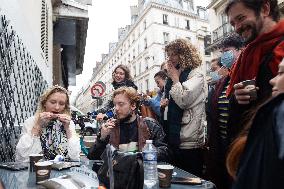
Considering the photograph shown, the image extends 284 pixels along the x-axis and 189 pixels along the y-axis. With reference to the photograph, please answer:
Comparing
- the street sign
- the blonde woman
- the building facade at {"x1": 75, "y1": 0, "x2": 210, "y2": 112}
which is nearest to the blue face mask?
the blonde woman

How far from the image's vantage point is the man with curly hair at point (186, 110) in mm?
3123

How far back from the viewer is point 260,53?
2070 mm

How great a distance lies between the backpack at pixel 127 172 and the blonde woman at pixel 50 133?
135 centimetres

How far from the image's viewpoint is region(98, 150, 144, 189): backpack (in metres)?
1.66

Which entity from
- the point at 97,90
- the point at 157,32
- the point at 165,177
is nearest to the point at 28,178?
the point at 165,177

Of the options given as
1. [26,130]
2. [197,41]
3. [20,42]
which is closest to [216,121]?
[26,130]

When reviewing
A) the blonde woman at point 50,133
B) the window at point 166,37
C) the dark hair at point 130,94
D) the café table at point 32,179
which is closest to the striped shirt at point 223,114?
the café table at point 32,179

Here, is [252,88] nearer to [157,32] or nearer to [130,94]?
[130,94]

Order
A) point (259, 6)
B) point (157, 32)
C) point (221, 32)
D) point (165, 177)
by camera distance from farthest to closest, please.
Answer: point (157, 32)
point (221, 32)
point (259, 6)
point (165, 177)

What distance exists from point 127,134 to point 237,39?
1526 millimetres

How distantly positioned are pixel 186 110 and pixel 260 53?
126cm

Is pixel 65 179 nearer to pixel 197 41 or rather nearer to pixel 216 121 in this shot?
pixel 216 121

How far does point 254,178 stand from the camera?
2.64 ft

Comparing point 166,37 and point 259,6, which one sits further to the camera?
point 166,37
